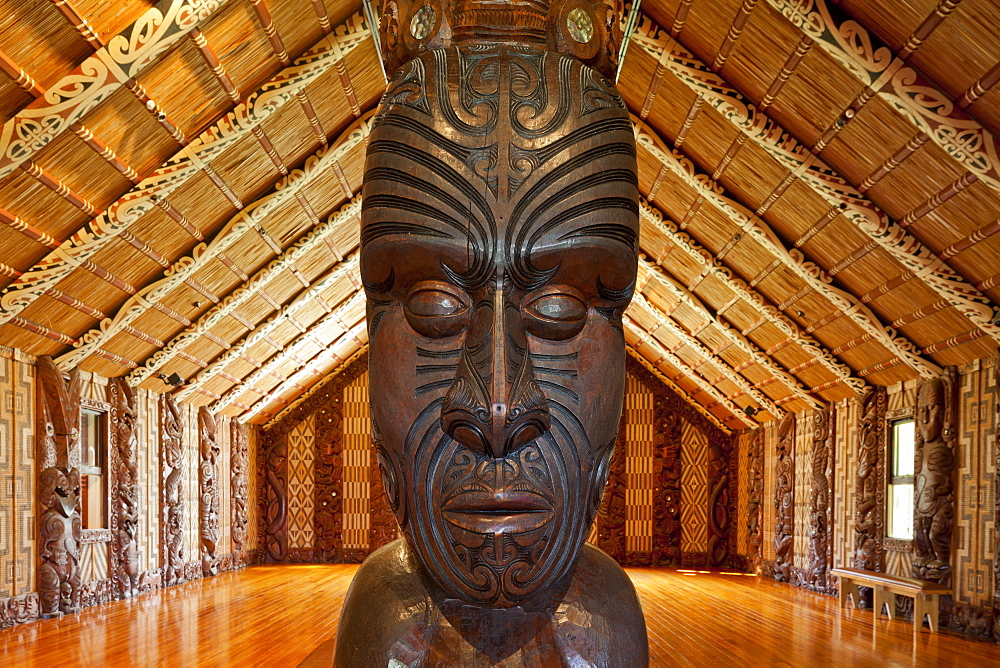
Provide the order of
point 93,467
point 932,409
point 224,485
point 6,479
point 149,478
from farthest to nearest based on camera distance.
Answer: point 224,485, point 149,478, point 93,467, point 932,409, point 6,479

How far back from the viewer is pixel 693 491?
1549cm

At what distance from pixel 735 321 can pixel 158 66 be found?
713 centimetres

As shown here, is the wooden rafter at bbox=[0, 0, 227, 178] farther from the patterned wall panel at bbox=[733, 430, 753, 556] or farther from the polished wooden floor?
the patterned wall panel at bbox=[733, 430, 753, 556]

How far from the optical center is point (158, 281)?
7824mm

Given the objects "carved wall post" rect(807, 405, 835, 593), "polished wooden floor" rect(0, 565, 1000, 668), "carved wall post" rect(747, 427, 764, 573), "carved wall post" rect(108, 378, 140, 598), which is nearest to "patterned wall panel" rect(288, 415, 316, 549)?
"polished wooden floor" rect(0, 565, 1000, 668)

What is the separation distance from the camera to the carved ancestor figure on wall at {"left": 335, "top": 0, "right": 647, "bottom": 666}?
1.47 m

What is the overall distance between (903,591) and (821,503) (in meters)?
2.96

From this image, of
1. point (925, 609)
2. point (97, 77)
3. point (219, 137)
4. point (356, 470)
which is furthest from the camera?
point (356, 470)

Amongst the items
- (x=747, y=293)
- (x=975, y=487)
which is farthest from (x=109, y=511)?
(x=975, y=487)

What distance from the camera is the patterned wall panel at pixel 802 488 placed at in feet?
39.2

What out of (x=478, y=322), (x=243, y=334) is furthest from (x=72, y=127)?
(x=243, y=334)

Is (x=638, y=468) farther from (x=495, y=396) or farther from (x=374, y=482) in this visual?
(x=495, y=396)

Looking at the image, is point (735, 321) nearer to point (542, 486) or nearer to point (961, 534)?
point (961, 534)

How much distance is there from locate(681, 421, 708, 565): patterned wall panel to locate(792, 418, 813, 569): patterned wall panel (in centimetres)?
300
